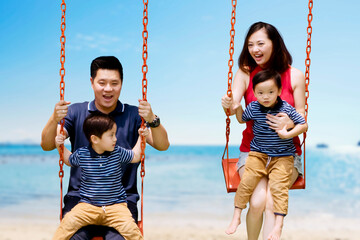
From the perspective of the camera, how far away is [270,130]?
4.05m

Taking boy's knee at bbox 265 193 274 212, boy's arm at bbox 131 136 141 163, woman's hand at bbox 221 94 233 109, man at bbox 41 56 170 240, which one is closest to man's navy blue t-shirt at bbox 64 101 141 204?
man at bbox 41 56 170 240

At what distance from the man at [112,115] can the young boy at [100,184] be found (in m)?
0.13

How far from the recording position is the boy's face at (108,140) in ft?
12.1

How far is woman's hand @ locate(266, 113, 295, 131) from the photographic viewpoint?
156 inches

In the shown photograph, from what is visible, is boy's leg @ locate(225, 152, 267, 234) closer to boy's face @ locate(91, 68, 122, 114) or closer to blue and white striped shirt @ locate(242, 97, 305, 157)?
blue and white striped shirt @ locate(242, 97, 305, 157)

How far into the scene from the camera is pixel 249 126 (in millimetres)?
4344

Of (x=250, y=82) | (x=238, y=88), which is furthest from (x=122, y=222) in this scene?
(x=250, y=82)

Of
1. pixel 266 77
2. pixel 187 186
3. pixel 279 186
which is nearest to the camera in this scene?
pixel 266 77

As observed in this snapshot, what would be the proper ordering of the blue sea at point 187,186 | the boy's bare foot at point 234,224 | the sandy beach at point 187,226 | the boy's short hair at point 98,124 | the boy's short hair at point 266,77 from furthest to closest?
1. the blue sea at point 187,186
2. the sandy beach at point 187,226
3. the boy's bare foot at point 234,224
4. the boy's short hair at point 266,77
5. the boy's short hair at point 98,124

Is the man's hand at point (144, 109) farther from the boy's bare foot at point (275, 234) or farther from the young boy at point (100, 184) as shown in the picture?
the boy's bare foot at point (275, 234)

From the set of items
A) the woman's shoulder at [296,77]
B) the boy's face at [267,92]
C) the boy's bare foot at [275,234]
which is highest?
the woman's shoulder at [296,77]

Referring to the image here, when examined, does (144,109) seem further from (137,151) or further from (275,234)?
(275,234)

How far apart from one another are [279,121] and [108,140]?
1.43 m

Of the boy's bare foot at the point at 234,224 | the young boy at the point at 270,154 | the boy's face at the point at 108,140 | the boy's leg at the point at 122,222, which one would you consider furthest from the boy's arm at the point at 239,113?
the boy's leg at the point at 122,222
